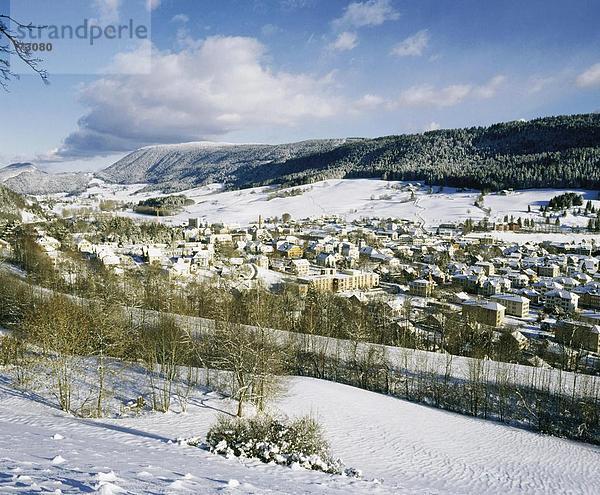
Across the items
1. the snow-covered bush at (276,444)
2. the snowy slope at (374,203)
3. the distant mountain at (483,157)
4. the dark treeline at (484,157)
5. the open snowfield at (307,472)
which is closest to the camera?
the open snowfield at (307,472)

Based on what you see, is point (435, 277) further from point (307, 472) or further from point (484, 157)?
point (484, 157)

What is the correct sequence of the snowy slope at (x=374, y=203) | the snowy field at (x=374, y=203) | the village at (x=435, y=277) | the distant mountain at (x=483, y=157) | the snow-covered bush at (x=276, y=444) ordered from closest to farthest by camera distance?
the snow-covered bush at (x=276, y=444) → the village at (x=435, y=277) → the snowy slope at (x=374, y=203) → the snowy field at (x=374, y=203) → the distant mountain at (x=483, y=157)

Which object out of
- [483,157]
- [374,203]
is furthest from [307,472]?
[483,157]

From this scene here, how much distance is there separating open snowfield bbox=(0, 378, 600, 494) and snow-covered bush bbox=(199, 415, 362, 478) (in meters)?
0.36

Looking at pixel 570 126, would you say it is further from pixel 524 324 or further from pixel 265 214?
pixel 524 324

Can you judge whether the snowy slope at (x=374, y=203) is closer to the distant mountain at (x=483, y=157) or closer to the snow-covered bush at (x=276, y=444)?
the distant mountain at (x=483, y=157)

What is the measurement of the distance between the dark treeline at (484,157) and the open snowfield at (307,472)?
89.3 metres

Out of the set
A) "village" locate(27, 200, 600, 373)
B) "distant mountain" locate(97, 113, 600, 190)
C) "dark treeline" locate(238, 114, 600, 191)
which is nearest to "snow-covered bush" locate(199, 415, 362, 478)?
"village" locate(27, 200, 600, 373)

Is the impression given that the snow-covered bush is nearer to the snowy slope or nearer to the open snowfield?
the open snowfield

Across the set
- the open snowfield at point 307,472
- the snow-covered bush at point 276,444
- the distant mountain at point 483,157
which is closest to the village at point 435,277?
the open snowfield at point 307,472

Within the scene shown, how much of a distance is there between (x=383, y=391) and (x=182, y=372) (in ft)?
24.5

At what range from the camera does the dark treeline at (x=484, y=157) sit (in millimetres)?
92562

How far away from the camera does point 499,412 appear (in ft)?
47.1

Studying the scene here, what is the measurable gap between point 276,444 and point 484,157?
131017 millimetres
